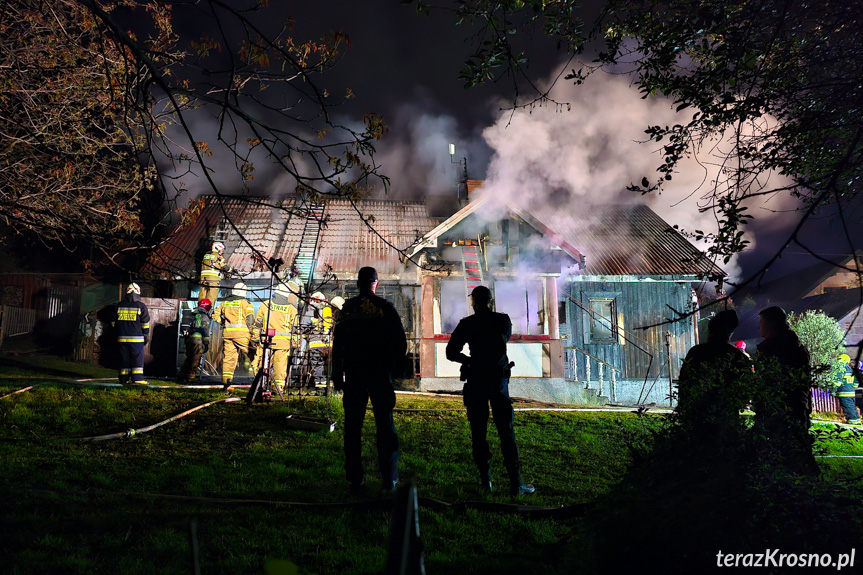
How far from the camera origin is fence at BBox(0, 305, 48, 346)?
1597 cm

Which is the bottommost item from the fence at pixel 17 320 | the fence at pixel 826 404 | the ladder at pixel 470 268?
the fence at pixel 826 404

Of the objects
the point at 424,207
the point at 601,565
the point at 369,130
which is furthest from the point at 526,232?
the point at 601,565

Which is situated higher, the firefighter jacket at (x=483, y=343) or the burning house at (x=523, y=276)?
the burning house at (x=523, y=276)

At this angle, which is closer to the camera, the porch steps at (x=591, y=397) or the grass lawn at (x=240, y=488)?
the grass lawn at (x=240, y=488)

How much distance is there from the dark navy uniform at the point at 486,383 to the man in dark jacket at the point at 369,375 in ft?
2.49

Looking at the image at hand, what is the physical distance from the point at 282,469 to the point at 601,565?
153 inches

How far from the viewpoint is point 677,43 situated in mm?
4641

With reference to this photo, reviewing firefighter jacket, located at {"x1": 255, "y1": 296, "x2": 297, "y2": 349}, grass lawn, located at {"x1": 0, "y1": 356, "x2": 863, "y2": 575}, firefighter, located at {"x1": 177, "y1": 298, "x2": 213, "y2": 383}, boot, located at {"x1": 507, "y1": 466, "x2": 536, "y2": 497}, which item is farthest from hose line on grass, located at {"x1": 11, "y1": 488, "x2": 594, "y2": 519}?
firefighter, located at {"x1": 177, "y1": 298, "x2": 213, "y2": 383}

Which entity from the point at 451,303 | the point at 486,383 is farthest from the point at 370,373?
the point at 451,303

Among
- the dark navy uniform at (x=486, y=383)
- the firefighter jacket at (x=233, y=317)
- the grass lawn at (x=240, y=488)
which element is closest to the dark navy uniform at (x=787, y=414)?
the grass lawn at (x=240, y=488)

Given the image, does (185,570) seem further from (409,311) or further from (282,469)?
(409,311)

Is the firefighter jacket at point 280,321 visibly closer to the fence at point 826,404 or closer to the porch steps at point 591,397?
the porch steps at point 591,397

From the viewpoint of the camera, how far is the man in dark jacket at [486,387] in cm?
503

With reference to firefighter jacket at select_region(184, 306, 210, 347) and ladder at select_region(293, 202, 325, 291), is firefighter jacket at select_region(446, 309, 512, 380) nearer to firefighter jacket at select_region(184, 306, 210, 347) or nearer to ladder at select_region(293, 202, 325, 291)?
firefighter jacket at select_region(184, 306, 210, 347)
